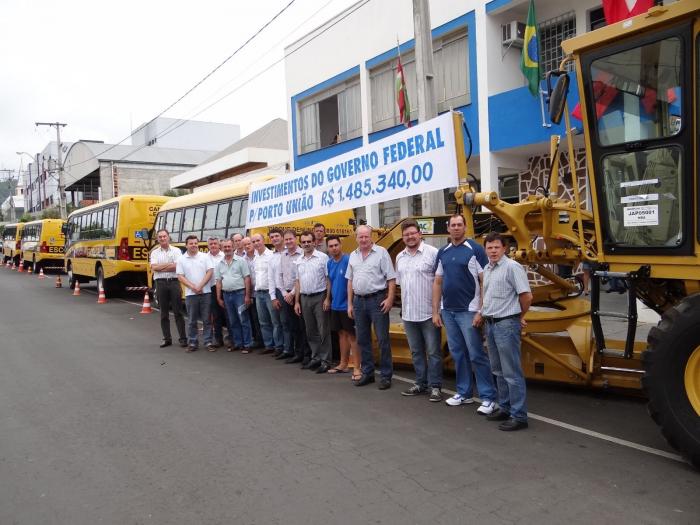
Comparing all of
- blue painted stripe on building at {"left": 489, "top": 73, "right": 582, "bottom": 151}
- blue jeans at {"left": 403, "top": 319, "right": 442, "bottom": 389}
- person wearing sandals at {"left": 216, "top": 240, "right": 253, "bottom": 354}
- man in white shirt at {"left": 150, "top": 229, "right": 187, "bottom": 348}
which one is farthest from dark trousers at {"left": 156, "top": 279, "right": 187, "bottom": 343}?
blue painted stripe on building at {"left": 489, "top": 73, "right": 582, "bottom": 151}

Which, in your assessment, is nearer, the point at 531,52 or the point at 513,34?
the point at 531,52

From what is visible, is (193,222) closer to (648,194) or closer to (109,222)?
(109,222)

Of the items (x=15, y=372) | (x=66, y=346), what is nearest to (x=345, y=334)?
(x=15, y=372)

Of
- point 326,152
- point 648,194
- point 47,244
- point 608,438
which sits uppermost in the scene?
point 326,152

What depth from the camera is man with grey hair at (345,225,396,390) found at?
21.3 ft

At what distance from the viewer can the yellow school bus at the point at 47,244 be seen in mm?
28578

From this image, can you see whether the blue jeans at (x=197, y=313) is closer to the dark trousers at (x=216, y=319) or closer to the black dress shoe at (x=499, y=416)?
the dark trousers at (x=216, y=319)

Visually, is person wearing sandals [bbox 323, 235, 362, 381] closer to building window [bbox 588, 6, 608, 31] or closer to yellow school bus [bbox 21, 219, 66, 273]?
building window [bbox 588, 6, 608, 31]

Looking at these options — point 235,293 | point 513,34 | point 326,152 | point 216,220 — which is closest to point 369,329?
point 235,293

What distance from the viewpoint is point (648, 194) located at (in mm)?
4605

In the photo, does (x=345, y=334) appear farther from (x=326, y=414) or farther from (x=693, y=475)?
(x=693, y=475)

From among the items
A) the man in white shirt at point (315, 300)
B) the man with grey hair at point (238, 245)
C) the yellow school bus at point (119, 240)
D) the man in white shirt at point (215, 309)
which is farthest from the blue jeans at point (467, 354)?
the yellow school bus at point (119, 240)

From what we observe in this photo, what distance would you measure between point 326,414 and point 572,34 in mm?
10473

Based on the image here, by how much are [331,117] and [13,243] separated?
85.3ft
